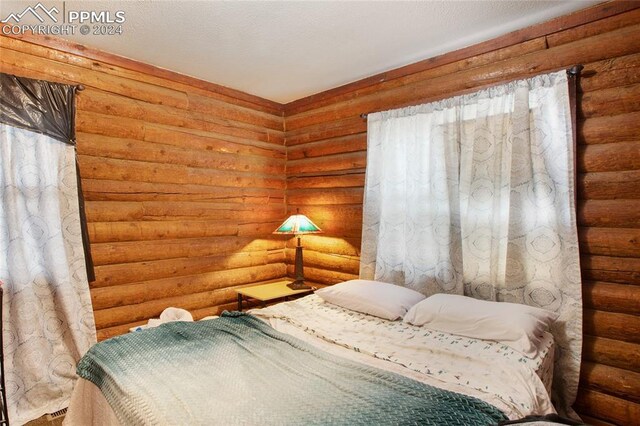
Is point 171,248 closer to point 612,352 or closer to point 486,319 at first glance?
point 486,319

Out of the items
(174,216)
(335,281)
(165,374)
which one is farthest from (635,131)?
(174,216)

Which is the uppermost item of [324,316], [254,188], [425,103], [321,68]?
[321,68]

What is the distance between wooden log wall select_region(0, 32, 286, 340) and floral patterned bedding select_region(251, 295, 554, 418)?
3.98 feet

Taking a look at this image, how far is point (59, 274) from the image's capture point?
253cm

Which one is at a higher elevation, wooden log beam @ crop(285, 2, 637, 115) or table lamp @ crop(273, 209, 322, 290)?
wooden log beam @ crop(285, 2, 637, 115)

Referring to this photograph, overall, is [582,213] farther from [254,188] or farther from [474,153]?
[254,188]

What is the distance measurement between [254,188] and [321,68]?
1.48 metres

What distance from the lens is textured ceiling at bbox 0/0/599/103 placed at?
2246 mm

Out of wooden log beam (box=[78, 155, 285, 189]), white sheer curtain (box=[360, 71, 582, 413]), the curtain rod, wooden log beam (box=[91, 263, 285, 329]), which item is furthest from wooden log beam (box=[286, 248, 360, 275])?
the curtain rod

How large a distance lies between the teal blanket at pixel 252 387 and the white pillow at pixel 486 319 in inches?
27.6

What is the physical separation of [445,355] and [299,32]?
2.32m

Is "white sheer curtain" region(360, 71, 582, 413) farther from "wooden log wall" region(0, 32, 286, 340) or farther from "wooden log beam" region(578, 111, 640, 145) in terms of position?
"wooden log wall" region(0, 32, 286, 340)

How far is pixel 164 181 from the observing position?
10.5 feet

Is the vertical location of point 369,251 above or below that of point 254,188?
below
